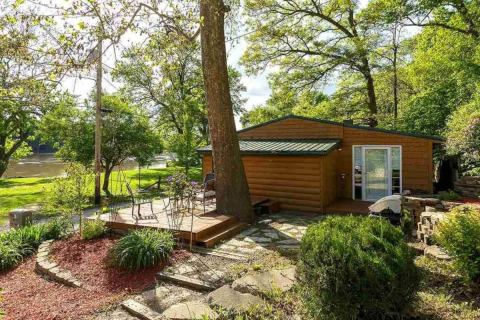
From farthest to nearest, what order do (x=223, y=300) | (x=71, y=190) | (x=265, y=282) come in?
(x=71, y=190), (x=265, y=282), (x=223, y=300)

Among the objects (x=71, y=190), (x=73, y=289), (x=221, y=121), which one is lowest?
(x=73, y=289)

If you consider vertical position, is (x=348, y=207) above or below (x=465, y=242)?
below

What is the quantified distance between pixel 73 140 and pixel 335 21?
14872 mm

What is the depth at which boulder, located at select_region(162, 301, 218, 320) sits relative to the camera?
3.54 metres

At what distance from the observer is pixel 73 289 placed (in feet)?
16.0

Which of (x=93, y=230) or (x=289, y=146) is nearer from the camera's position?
(x=93, y=230)

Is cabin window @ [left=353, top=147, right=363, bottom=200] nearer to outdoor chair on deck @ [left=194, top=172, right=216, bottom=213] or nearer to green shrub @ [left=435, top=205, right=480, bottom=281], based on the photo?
outdoor chair on deck @ [left=194, top=172, right=216, bottom=213]

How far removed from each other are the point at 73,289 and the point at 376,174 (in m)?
9.54

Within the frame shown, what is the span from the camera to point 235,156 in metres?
7.77

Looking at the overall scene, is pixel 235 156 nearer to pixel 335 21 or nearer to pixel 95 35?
pixel 95 35

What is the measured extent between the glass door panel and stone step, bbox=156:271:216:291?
8.24 metres

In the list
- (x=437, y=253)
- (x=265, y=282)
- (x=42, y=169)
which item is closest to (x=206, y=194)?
(x=265, y=282)

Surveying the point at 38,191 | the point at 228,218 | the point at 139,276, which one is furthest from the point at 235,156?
the point at 38,191

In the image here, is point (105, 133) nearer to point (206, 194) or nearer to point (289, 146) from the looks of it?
point (206, 194)
